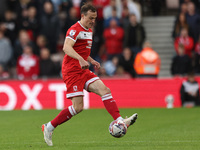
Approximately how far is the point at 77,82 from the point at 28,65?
33.6 feet

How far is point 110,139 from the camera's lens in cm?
982

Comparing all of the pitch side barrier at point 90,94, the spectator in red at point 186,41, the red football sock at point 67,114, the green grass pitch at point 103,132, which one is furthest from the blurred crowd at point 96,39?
the red football sock at point 67,114

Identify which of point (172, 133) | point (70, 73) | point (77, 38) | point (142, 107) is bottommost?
point (142, 107)

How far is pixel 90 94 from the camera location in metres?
18.1

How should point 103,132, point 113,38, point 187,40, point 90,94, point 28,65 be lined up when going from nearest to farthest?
point 103,132
point 90,94
point 187,40
point 28,65
point 113,38

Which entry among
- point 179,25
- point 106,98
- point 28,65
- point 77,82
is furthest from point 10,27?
point 106,98

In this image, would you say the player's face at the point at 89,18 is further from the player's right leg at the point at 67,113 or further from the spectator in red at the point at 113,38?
the spectator in red at the point at 113,38

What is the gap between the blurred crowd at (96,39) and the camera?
1833 cm

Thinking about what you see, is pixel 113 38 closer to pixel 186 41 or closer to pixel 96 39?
pixel 96 39

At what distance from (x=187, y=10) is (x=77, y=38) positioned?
36.2 ft

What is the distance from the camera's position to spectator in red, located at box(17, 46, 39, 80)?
1892 centimetres

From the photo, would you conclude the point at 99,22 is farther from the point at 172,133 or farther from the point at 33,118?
the point at 172,133

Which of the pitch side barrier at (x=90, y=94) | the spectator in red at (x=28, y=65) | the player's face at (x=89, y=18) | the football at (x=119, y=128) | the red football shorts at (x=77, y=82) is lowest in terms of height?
the pitch side barrier at (x=90, y=94)

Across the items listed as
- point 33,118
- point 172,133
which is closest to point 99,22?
point 33,118
